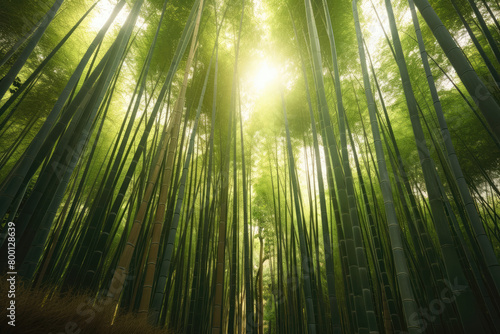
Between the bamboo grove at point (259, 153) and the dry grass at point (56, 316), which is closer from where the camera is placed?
the dry grass at point (56, 316)

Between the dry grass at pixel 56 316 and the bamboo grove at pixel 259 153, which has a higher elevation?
the bamboo grove at pixel 259 153

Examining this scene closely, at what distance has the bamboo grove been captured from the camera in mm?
1409

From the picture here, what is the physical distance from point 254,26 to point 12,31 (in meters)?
3.66

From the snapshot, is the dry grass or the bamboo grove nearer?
the dry grass

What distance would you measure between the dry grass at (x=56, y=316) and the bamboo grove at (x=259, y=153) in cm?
12

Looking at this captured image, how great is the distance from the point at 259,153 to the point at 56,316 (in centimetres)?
463

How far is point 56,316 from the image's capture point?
35.9 inches

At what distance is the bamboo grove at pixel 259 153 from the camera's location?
55.5 inches

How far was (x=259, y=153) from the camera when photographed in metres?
5.38

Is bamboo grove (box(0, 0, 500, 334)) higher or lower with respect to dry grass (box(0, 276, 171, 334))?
higher

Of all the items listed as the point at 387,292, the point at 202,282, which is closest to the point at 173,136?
the point at 202,282

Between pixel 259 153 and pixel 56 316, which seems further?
pixel 259 153

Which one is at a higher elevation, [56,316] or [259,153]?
[259,153]

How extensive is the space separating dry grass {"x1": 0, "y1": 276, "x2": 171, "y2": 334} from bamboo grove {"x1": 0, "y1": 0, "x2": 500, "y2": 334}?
119mm
